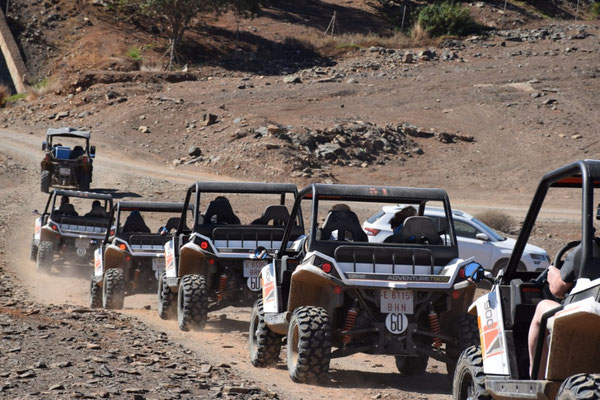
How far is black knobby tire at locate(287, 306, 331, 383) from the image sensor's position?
752 cm

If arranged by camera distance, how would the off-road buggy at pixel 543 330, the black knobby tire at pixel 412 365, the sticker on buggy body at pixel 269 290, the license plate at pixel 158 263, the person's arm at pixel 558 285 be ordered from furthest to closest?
the license plate at pixel 158 263
the black knobby tire at pixel 412 365
the sticker on buggy body at pixel 269 290
the person's arm at pixel 558 285
the off-road buggy at pixel 543 330

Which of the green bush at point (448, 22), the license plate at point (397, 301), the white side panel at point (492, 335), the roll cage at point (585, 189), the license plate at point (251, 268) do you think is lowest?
the license plate at point (251, 268)

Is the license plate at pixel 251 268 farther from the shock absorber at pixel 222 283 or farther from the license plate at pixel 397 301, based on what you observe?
the license plate at pixel 397 301

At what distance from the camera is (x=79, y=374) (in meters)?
6.82

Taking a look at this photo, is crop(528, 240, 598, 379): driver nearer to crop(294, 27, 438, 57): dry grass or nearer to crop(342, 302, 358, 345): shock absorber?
crop(342, 302, 358, 345): shock absorber

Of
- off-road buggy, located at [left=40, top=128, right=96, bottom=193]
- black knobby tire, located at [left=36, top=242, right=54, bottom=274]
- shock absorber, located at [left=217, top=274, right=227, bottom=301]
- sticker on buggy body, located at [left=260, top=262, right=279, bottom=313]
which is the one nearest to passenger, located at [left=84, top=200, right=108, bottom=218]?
black knobby tire, located at [left=36, top=242, right=54, bottom=274]

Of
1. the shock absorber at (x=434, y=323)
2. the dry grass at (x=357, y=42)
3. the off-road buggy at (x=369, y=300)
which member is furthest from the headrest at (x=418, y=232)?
the dry grass at (x=357, y=42)

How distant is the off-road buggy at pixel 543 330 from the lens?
4.12 metres

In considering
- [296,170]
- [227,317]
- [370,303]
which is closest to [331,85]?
[296,170]

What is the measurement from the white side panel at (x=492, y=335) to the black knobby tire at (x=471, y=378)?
0.06 meters

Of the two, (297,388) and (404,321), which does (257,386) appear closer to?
(297,388)

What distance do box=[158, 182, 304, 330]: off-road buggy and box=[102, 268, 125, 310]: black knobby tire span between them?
1.52 m

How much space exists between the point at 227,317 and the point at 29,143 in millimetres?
31869

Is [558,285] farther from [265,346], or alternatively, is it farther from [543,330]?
[265,346]
